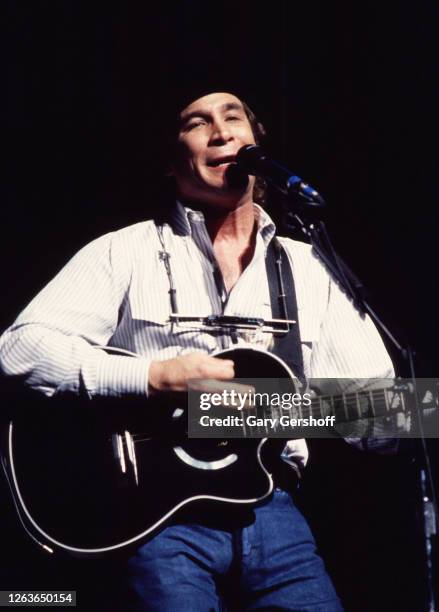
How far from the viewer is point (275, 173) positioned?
6.44 feet

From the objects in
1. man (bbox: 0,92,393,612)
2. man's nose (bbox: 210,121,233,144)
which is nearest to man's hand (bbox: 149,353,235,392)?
man (bbox: 0,92,393,612)

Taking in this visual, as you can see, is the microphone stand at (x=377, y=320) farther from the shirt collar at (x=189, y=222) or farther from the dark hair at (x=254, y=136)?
the dark hair at (x=254, y=136)

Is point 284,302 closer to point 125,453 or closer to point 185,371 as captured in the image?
point 185,371

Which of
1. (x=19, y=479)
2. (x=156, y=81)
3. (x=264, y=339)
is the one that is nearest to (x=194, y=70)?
(x=156, y=81)

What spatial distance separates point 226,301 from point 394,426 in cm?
66

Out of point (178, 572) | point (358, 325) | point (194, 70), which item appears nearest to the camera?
point (178, 572)

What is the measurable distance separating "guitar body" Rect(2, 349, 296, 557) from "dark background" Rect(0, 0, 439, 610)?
869 millimetres

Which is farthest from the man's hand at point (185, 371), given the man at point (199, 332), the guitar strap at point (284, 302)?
the guitar strap at point (284, 302)

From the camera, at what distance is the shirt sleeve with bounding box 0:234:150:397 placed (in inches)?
74.1

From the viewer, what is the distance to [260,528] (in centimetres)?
189

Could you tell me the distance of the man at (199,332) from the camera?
1.81 m

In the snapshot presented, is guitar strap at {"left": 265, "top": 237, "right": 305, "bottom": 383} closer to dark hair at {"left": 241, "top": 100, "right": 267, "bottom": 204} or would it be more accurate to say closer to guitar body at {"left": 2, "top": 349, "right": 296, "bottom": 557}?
guitar body at {"left": 2, "top": 349, "right": 296, "bottom": 557}

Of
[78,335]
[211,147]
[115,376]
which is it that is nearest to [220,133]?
[211,147]

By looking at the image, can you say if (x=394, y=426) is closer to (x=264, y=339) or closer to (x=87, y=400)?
(x=264, y=339)
